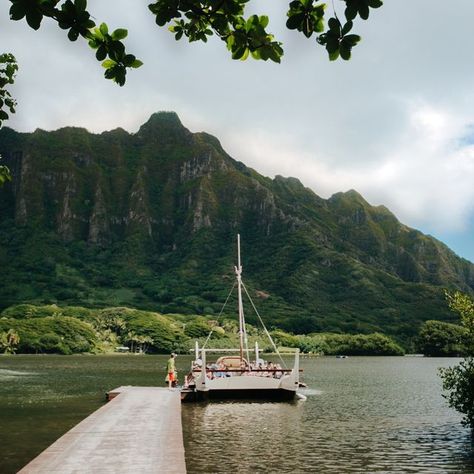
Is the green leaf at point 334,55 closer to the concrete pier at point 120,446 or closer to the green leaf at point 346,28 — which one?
the green leaf at point 346,28

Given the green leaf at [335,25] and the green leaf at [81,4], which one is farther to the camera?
the green leaf at [335,25]

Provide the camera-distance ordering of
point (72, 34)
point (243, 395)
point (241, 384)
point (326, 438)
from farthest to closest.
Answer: point (243, 395), point (241, 384), point (326, 438), point (72, 34)

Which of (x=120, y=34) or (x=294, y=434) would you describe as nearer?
(x=120, y=34)

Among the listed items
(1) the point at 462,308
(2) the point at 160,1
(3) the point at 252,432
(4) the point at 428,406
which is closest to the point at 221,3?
(2) the point at 160,1

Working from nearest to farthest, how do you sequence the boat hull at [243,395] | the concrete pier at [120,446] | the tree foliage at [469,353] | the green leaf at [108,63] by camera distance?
the green leaf at [108,63] < the concrete pier at [120,446] < the tree foliage at [469,353] < the boat hull at [243,395]

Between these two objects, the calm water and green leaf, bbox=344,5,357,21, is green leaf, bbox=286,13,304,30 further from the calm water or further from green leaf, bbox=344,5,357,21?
the calm water

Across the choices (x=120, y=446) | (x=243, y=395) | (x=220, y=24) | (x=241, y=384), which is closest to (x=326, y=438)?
(x=120, y=446)

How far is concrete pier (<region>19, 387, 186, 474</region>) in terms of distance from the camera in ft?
53.5

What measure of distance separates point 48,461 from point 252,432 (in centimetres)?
1482

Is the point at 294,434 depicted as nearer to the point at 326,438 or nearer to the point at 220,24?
the point at 326,438

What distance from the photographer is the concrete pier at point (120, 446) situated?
1630 centimetres

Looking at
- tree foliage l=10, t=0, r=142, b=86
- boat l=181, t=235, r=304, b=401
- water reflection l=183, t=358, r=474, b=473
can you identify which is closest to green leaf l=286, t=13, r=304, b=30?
tree foliage l=10, t=0, r=142, b=86

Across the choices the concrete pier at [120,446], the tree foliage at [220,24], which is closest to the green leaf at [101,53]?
the tree foliage at [220,24]

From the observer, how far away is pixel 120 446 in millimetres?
19594
